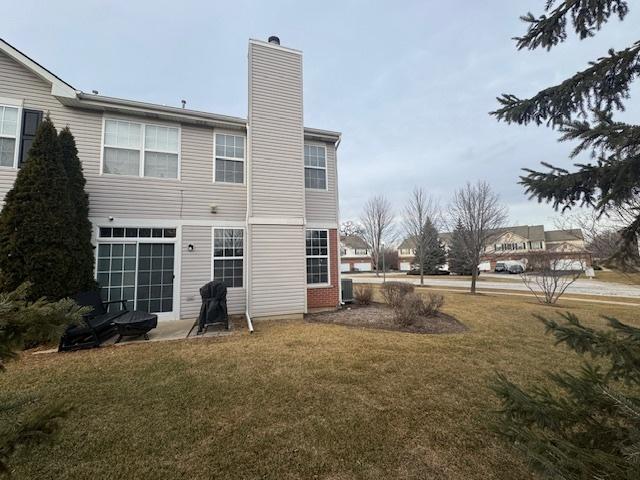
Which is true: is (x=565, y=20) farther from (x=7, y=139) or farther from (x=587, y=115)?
(x=7, y=139)

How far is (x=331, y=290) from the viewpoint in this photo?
1011 cm

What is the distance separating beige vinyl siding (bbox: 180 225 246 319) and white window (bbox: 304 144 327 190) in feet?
13.3

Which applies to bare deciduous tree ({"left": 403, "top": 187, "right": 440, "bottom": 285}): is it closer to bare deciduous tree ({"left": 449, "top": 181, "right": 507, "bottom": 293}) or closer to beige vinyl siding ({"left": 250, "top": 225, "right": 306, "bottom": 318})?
bare deciduous tree ({"left": 449, "top": 181, "right": 507, "bottom": 293})

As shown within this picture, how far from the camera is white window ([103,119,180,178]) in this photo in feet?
27.1

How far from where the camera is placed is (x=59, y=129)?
779 centimetres

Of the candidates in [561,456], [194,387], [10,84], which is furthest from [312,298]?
[10,84]

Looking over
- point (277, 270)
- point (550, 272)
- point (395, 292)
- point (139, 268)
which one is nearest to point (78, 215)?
point (139, 268)

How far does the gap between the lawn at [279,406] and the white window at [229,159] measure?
5.46 meters

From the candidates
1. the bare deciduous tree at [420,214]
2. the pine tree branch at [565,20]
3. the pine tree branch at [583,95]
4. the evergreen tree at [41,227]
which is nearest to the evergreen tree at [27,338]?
the pine tree branch at [583,95]

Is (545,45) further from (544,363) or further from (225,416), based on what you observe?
(225,416)

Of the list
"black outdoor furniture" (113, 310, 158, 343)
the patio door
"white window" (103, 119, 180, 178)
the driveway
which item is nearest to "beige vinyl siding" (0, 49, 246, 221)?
"white window" (103, 119, 180, 178)

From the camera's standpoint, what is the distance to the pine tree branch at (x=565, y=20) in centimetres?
275

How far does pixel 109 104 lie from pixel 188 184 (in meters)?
3.00

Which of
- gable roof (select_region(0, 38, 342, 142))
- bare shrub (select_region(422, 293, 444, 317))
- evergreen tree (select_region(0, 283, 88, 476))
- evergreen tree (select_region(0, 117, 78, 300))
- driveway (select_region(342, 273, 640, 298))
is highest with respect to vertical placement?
gable roof (select_region(0, 38, 342, 142))
